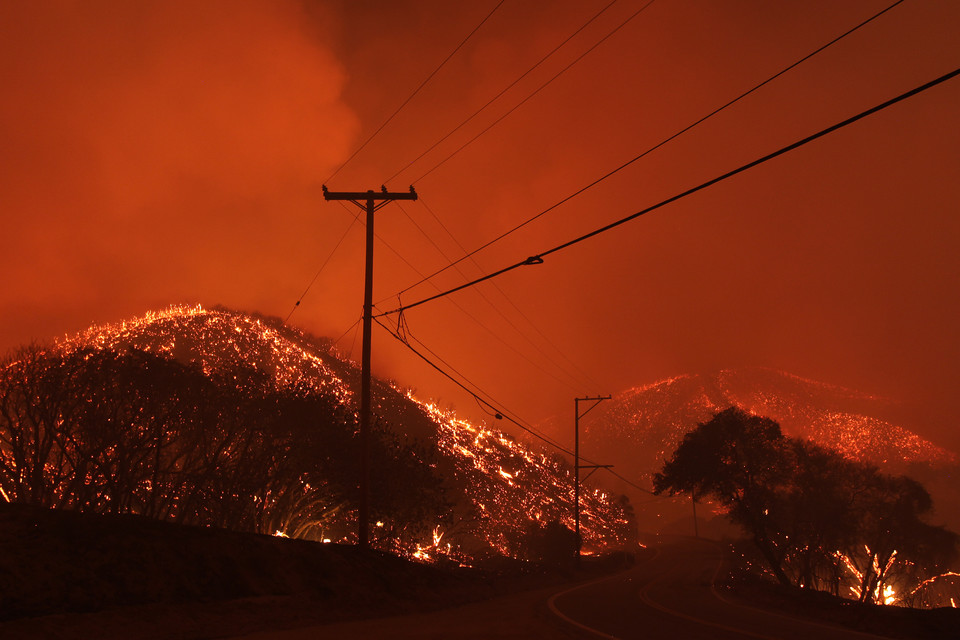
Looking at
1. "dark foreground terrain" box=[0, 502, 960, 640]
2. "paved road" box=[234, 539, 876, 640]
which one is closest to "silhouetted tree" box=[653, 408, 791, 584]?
"dark foreground terrain" box=[0, 502, 960, 640]

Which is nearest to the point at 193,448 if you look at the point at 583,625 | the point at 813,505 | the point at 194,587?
the point at 194,587

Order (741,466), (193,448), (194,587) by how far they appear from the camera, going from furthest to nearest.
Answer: (741,466), (193,448), (194,587)

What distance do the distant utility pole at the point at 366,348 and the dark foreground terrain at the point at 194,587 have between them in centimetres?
123

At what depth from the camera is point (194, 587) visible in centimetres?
1309

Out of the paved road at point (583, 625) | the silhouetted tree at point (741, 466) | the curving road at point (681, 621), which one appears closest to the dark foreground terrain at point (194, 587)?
the paved road at point (583, 625)

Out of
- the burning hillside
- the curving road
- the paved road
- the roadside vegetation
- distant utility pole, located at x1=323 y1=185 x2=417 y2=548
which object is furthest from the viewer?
the roadside vegetation

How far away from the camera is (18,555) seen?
10.9 meters

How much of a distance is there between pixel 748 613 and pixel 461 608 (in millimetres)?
8151

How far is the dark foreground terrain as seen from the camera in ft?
34.6

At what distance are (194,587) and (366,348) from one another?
9.38 metres

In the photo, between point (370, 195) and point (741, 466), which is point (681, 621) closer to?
point (370, 195)

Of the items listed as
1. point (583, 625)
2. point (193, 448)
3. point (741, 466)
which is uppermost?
Answer: point (193, 448)

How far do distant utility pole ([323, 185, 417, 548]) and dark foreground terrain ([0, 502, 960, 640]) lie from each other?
4.05ft

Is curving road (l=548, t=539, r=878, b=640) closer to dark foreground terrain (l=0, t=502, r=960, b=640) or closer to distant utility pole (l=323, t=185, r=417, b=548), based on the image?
dark foreground terrain (l=0, t=502, r=960, b=640)
